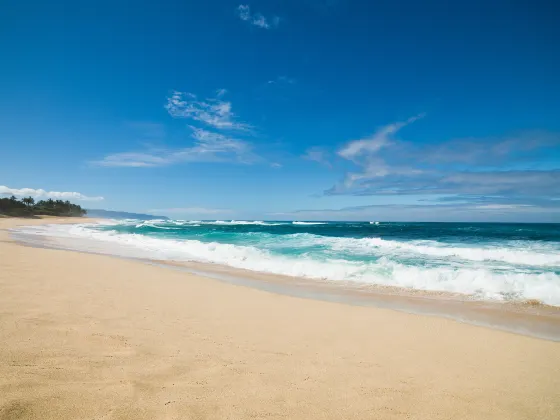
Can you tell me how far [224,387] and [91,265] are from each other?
9140 mm

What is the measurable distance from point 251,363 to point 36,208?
12078 cm

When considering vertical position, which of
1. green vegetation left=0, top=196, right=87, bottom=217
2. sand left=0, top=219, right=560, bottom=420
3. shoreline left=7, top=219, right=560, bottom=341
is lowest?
shoreline left=7, top=219, right=560, bottom=341

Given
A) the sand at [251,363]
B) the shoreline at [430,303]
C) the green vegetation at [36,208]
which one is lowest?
the shoreline at [430,303]

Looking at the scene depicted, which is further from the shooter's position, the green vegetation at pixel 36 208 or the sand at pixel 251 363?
the green vegetation at pixel 36 208

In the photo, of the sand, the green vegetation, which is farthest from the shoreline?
the green vegetation

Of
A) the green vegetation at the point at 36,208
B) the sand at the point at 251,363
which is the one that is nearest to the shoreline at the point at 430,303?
the sand at the point at 251,363

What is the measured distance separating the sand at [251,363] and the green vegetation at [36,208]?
99.6m

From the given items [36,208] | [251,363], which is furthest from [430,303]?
[36,208]

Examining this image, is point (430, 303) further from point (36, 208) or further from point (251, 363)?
point (36, 208)

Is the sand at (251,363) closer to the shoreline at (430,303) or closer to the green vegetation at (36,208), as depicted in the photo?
the shoreline at (430,303)

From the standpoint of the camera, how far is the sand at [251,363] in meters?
2.56

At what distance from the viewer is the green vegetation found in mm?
79125

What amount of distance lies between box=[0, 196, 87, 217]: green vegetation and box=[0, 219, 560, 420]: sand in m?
99.6

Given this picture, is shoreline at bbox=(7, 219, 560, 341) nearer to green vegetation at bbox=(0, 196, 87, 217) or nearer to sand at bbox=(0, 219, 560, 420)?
sand at bbox=(0, 219, 560, 420)
